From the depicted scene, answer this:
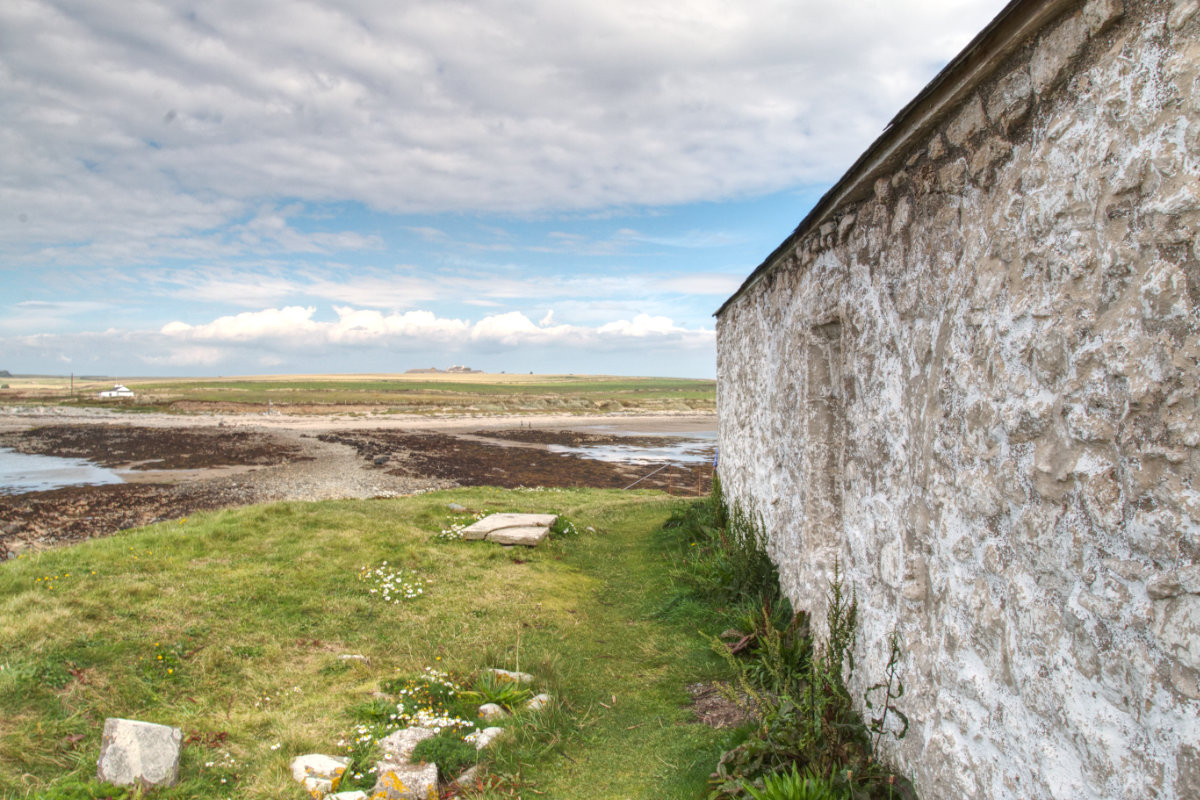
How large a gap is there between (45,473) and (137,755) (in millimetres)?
25401

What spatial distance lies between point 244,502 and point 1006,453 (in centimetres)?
1835

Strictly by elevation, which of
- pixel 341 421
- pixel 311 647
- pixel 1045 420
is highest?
pixel 1045 420

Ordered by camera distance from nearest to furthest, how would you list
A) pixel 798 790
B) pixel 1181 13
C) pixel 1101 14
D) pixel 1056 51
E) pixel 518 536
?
1. pixel 1181 13
2. pixel 1101 14
3. pixel 1056 51
4. pixel 798 790
5. pixel 518 536

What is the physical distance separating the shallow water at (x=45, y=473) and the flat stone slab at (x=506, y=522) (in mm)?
17113

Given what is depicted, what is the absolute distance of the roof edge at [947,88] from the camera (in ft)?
7.72

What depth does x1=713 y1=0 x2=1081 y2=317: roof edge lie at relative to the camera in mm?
2354

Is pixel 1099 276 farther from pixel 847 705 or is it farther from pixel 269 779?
pixel 269 779

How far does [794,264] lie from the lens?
5.89 metres

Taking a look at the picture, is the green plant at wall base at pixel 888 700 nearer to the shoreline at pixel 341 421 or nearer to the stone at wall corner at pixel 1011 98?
the stone at wall corner at pixel 1011 98

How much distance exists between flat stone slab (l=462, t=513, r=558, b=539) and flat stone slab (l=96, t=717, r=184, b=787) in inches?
228

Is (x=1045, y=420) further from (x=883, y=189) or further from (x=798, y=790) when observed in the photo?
(x=798, y=790)

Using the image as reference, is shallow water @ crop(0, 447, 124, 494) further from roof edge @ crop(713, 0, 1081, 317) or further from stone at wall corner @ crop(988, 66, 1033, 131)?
stone at wall corner @ crop(988, 66, 1033, 131)

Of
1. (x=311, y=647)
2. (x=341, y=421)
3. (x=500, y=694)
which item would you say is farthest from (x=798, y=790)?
(x=341, y=421)

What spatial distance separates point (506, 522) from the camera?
1020cm
